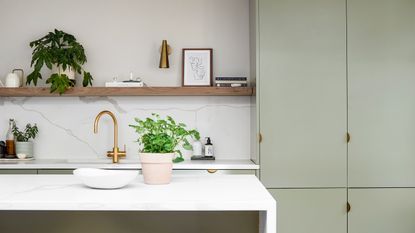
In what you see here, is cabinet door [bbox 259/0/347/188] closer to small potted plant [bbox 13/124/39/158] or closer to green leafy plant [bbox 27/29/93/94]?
green leafy plant [bbox 27/29/93/94]

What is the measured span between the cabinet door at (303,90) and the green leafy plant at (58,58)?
1.41m

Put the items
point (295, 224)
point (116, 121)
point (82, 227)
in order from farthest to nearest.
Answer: point (116, 121), point (295, 224), point (82, 227)

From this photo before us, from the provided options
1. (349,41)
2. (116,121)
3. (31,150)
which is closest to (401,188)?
(349,41)

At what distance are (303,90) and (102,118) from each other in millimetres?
1628

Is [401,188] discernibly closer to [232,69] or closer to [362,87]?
[362,87]

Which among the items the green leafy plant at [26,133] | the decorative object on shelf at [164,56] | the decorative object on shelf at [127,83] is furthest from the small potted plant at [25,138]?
the decorative object on shelf at [164,56]

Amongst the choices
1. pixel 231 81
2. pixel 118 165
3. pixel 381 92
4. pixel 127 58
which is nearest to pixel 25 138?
pixel 118 165

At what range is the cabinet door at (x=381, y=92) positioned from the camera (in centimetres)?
321

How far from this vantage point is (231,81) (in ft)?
11.6

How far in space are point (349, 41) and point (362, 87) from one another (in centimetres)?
34

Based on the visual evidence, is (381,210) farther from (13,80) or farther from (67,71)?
(13,80)

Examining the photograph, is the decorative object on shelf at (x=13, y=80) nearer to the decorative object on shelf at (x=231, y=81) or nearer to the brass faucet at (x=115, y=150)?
the brass faucet at (x=115, y=150)

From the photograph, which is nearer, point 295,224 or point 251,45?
point 295,224

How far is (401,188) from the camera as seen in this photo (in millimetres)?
3203
